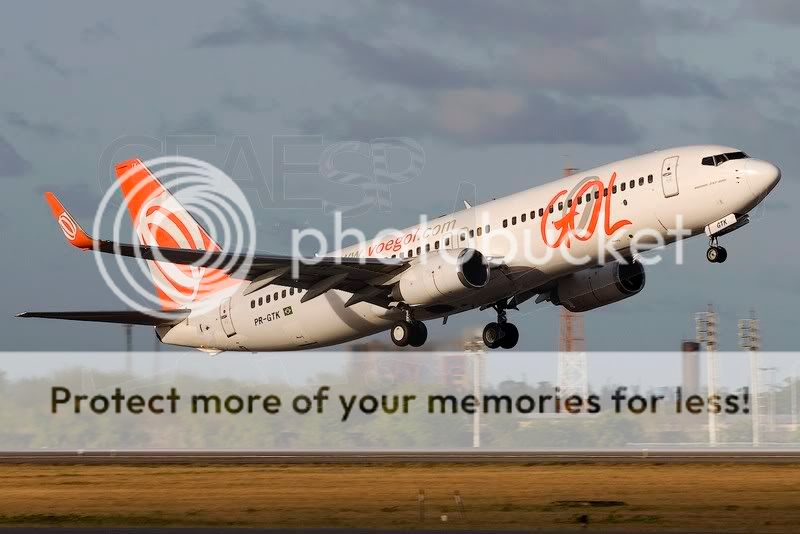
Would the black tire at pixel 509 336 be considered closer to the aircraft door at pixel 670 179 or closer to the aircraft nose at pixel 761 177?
the aircraft door at pixel 670 179

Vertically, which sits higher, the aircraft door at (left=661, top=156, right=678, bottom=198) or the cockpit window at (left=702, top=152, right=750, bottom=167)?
the cockpit window at (left=702, top=152, right=750, bottom=167)

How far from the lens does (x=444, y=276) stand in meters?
42.0

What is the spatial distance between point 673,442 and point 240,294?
1559 inches

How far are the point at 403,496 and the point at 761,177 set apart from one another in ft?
48.4

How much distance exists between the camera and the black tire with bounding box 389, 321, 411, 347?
1805 inches

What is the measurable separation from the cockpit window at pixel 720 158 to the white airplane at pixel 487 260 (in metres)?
0.04

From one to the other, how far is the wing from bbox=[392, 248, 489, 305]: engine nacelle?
1.00 meters

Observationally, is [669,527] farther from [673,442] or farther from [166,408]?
[673,442]

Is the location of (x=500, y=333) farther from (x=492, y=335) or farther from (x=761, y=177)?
(x=761, y=177)

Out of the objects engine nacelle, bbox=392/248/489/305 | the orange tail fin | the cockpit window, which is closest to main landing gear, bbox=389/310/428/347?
engine nacelle, bbox=392/248/489/305

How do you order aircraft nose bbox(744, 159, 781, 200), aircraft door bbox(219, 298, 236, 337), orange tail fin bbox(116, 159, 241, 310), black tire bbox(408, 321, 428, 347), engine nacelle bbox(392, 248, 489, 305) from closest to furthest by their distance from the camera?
aircraft nose bbox(744, 159, 781, 200)
engine nacelle bbox(392, 248, 489, 305)
black tire bbox(408, 321, 428, 347)
aircraft door bbox(219, 298, 236, 337)
orange tail fin bbox(116, 159, 241, 310)

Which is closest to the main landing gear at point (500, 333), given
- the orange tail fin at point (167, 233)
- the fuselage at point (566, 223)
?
the fuselage at point (566, 223)

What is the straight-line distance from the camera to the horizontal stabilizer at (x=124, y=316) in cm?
4906

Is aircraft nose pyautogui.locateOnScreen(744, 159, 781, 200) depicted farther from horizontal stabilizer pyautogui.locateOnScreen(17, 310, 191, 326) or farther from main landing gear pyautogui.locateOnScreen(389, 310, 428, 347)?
horizontal stabilizer pyautogui.locateOnScreen(17, 310, 191, 326)
